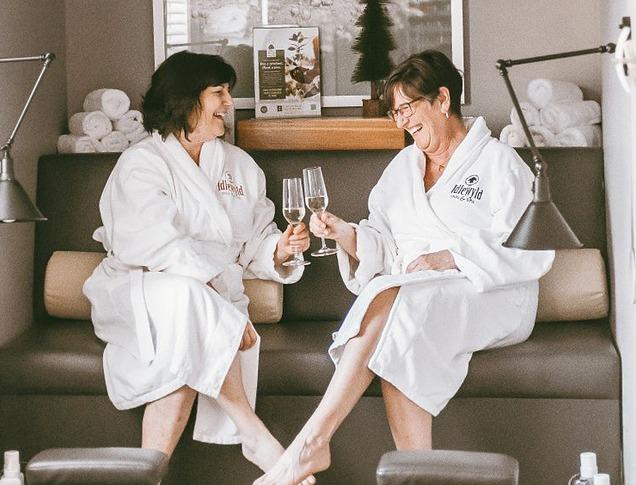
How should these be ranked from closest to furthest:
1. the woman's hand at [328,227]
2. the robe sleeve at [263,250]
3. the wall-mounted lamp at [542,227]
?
the wall-mounted lamp at [542,227] < the woman's hand at [328,227] < the robe sleeve at [263,250]

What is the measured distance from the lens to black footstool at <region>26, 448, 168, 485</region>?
6.59 feet

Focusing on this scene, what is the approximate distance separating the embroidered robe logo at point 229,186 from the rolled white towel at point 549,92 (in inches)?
41.9

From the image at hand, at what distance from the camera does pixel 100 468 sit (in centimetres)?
202

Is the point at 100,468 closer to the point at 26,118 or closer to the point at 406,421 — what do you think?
the point at 406,421

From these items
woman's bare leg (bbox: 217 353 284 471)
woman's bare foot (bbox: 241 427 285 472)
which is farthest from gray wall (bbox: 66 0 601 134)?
woman's bare foot (bbox: 241 427 285 472)

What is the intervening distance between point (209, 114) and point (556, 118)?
116 centimetres

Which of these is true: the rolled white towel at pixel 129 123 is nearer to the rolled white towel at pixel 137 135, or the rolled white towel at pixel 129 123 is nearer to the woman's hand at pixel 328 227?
the rolled white towel at pixel 137 135

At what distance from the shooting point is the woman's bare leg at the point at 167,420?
10.3 ft

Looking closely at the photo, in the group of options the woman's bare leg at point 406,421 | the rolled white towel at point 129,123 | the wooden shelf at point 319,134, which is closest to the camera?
the woman's bare leg at point 406,421

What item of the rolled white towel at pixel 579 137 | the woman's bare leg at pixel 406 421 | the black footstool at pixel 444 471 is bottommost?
the woman's bare leg at pixel 406 421

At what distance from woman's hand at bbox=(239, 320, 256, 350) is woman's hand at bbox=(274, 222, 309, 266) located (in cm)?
31

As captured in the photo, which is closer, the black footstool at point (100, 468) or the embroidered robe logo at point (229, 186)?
the black footstool at point (100, 468)

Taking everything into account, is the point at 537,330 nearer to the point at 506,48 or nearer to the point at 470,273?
the point at 470,273

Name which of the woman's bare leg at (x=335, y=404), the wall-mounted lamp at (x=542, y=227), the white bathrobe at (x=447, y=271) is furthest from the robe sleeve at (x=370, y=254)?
the wall-mounted lamp at (x=542, y=227)
